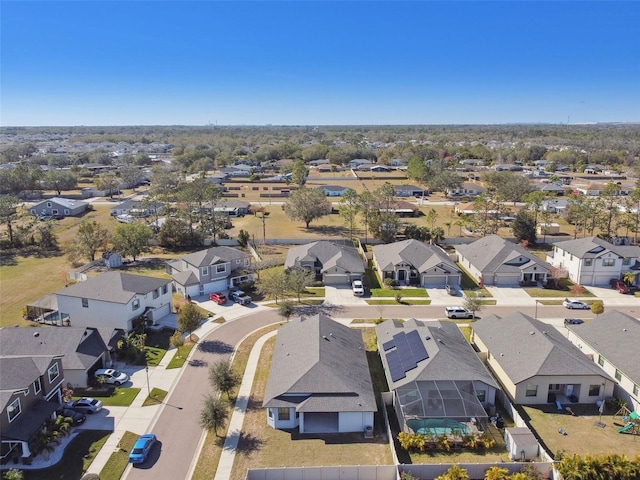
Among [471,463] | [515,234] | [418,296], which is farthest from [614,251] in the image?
[471,463]

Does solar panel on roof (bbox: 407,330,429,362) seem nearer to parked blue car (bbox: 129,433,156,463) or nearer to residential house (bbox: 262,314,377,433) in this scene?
residential house (bbox: 262,314,377,433)

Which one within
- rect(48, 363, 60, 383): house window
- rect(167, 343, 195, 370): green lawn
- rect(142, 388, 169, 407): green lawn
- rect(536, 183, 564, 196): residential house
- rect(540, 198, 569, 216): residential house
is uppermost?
rect(536, 183, 564, 196): residential house

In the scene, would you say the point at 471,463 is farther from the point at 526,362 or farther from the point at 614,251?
the point at 614,251

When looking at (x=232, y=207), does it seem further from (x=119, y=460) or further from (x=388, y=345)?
(x=119, y=460)

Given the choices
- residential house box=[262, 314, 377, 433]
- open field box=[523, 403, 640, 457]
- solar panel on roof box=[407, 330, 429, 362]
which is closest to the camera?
open field box=[523, 403, 640, 457]

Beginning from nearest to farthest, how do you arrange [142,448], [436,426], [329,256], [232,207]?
[142,448] < [436,426] < [329,256] < [232,207]

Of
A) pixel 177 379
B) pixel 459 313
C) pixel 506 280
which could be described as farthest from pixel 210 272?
pixel 506 280

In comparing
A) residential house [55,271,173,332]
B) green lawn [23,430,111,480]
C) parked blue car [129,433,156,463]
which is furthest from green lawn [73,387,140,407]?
residential house [55,271,173,332]
